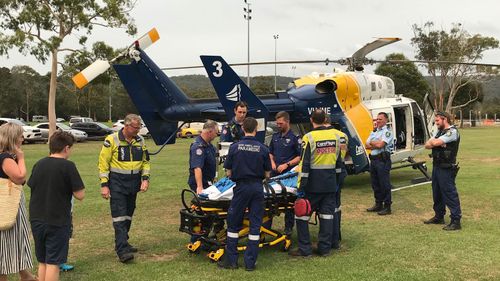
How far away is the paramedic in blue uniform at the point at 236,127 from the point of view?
638 cm

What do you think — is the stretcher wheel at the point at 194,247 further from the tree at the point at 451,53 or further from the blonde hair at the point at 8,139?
the tree at the point at 451,53

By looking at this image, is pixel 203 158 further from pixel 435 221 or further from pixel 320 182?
pixel 435 221

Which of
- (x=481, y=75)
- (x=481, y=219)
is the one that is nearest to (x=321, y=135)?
(x=481, y=219)

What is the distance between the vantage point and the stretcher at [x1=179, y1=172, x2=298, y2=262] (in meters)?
5.33

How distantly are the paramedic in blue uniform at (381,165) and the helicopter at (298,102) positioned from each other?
65.8 inches

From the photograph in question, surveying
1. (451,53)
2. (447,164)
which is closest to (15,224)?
(447,164)

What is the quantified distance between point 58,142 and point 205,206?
1.92m

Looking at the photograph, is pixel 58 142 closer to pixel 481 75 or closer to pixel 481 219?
pixel 481 219

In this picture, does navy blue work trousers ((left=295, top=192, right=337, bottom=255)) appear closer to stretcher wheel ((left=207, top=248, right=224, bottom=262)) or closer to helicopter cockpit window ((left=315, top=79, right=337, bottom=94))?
stretcher wheel ((left=207, top=248, right=224, bottom=262))

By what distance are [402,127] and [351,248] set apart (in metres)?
6.40

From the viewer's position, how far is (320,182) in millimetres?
5520

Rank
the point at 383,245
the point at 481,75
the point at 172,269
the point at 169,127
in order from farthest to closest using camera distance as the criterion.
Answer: the point at 481,75
the point at 169,127
the point at 383,245
the point at 172,269

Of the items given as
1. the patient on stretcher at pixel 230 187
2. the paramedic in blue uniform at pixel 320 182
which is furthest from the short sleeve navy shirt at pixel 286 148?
the paramedic in blue uniform at pixel 320 182

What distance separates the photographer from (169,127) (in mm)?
10148
